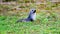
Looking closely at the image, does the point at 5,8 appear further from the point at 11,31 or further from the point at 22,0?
the point at 11,31

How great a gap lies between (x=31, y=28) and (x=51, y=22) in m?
1.40

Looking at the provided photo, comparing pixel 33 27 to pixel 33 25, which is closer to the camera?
pixel 33 27

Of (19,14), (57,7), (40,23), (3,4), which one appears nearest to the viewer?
(40,23)

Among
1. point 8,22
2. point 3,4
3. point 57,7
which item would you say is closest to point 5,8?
point 3,4

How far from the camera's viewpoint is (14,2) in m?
15.3

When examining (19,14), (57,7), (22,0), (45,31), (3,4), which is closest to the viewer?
(45,31)

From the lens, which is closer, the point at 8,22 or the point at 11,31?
the point at 11,31

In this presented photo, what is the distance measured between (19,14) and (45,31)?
162 inches

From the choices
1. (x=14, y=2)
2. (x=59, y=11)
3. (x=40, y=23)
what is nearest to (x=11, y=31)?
(x=40, y=23)

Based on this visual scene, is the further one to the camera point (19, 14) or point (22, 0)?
point (22, 0)

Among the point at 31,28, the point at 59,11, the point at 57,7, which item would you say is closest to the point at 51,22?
the point at 31,28

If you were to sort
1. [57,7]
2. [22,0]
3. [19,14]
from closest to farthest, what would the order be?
[19,14] → [57,7] → [22,0]

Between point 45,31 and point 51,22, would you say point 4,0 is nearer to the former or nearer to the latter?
point 51,22

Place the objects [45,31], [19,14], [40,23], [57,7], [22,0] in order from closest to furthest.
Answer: [45,31] → [40,23] → [19,14] → [57,7] → [22,0]
